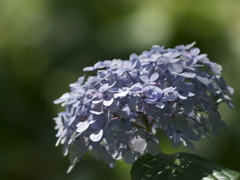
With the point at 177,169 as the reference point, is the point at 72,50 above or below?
above

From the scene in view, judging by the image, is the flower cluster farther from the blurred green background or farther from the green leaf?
the blurred green background

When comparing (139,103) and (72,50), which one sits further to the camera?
(72,50)

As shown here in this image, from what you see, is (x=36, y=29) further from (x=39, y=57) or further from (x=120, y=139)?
(x=120, y=139)

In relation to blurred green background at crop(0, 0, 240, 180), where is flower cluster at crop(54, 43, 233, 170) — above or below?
below

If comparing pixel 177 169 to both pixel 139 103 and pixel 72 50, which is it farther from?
pixel 72 50

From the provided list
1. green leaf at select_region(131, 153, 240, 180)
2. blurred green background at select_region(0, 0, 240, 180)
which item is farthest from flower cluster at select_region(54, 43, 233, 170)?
blurred green background at select_region(0, 0, 240, 180)

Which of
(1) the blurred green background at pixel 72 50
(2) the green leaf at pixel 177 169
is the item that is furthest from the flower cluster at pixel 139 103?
(1) the blurred green background at pixel 72 50

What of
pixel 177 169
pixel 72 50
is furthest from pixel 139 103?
pixel 72 50
